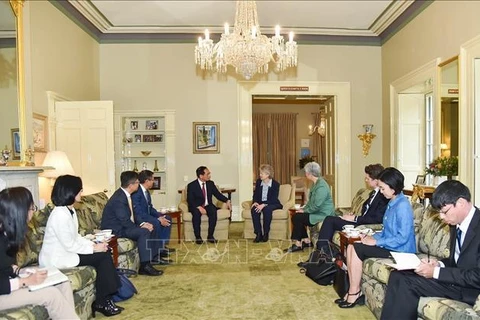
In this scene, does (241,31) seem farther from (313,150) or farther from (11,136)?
(313,150)

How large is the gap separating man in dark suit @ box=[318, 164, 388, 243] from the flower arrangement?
1.29 metres

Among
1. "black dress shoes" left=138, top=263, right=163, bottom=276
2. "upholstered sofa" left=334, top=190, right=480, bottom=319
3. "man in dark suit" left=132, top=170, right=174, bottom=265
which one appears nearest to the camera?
"upholstered sofa" left=334, top=190, right=480, bottom=319

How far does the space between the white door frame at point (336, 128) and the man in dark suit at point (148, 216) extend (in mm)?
2652

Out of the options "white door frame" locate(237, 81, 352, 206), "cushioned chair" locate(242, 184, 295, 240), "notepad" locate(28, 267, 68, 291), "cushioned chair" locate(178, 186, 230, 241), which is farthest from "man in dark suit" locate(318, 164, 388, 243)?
"white door frame" locate(237, 81, 352, 206)

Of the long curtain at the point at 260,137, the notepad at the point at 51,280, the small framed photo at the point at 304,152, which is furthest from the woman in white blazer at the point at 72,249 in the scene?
the small framed photo at the point at 304,152

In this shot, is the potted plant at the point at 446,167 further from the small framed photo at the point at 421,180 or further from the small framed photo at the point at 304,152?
the small framed photo at the point at 304,152

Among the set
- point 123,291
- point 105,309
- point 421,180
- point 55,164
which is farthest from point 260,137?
point 105,309

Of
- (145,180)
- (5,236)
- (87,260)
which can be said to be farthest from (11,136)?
(5,236)

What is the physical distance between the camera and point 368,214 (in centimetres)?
448

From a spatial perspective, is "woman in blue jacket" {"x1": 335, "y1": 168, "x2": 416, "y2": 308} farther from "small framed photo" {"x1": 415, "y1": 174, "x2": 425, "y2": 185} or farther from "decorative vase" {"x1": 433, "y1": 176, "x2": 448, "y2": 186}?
"small framed photo" {"x1": 415, "y1": 174, "x2": 425, "y2": 185}

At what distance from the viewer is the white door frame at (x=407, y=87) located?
573 centimetres

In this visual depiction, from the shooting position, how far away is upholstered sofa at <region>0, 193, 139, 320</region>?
7.91ft

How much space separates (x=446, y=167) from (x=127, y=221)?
4264 mm

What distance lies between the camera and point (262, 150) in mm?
13289
